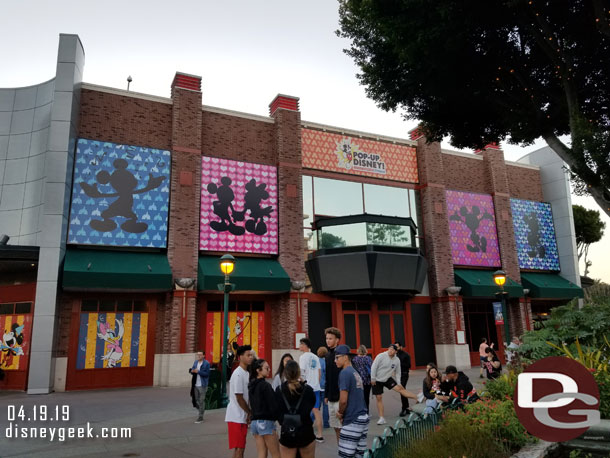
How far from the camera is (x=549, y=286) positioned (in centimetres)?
2683

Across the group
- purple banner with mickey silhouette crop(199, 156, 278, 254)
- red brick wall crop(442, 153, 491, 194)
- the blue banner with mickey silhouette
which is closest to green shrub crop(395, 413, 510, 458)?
purple banner with mickey silhouette crop(199, 156, 278, 254)

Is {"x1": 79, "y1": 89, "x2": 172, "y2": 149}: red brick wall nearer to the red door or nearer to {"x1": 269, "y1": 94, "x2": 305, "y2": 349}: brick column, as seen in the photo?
{"x1": 269, "y1": 94, "x2": 305, "y2": 349}: brick column

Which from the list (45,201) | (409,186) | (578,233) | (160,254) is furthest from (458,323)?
(578,233)

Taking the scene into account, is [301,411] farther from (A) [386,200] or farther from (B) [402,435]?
(A) [386,200]

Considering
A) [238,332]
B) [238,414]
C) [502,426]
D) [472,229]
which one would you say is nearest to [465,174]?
[472,229]

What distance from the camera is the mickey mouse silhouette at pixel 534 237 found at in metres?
28.2

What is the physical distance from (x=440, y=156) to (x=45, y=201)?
19629 mm

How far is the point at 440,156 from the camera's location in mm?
25750

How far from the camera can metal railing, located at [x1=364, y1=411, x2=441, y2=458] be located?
212 inches

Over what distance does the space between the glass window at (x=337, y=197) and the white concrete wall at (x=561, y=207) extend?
14139mm

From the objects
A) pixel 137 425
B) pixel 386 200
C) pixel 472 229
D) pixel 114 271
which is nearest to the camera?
pixel 137 425

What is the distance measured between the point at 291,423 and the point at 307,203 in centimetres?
1783

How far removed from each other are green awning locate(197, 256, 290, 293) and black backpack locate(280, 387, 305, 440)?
543 inches

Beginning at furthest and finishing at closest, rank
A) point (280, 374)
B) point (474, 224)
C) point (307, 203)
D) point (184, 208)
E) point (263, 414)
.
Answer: point (474, 224) < point (307, 203) < point (184, 208) < point (280, 374) < point (263, 414)
